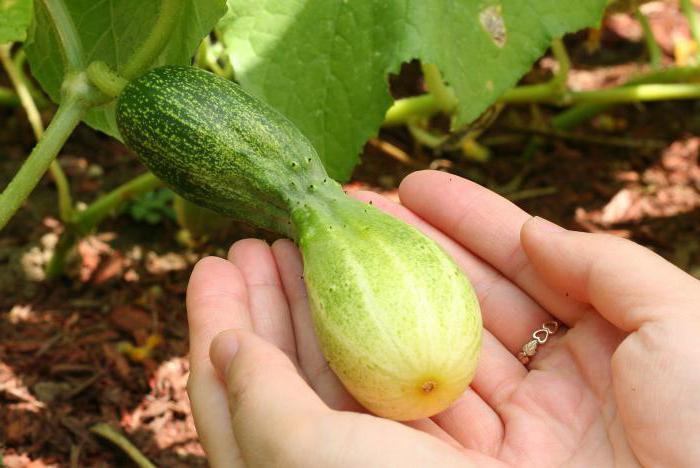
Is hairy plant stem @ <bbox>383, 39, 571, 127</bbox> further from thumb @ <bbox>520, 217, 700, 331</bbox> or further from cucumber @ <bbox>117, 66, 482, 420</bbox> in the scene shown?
thumb @ <bbox>520, 217, 700, 331</bbox>

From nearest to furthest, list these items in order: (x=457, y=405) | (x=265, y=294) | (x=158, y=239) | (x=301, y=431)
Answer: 1. (x=301, y=431)
2. (x=457, y=405)
3. (x=265, y=294)
4. (x=158, y=239)

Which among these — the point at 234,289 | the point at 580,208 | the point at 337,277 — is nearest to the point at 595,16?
the point at 337,277

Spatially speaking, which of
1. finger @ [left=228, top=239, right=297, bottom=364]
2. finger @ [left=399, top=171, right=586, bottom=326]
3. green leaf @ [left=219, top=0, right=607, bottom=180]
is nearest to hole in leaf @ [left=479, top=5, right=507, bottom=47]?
green leaf @ [left=219, top=0, right=607, bottom=180]

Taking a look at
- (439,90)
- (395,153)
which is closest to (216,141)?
(439,90)

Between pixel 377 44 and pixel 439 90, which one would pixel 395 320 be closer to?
pixel 377 44

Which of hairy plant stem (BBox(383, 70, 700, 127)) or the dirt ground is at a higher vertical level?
hairy plant stem (BBox(383, 70, 700, 127))

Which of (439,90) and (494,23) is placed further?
(439,90)

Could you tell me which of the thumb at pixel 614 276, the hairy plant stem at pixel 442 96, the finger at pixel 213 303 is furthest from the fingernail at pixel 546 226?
the hairy plant stem at pixel 442 96

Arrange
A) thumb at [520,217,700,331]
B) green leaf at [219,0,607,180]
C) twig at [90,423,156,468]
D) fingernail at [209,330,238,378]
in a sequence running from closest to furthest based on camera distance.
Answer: fingernail at [209,330,238,378] → thumb at [520,217,700,331] → green leaf at [219,0,607,180] → twig at [90,423,156,468]

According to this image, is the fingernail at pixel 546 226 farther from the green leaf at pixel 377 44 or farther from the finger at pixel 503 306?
the green leaf at pixel 377 44
